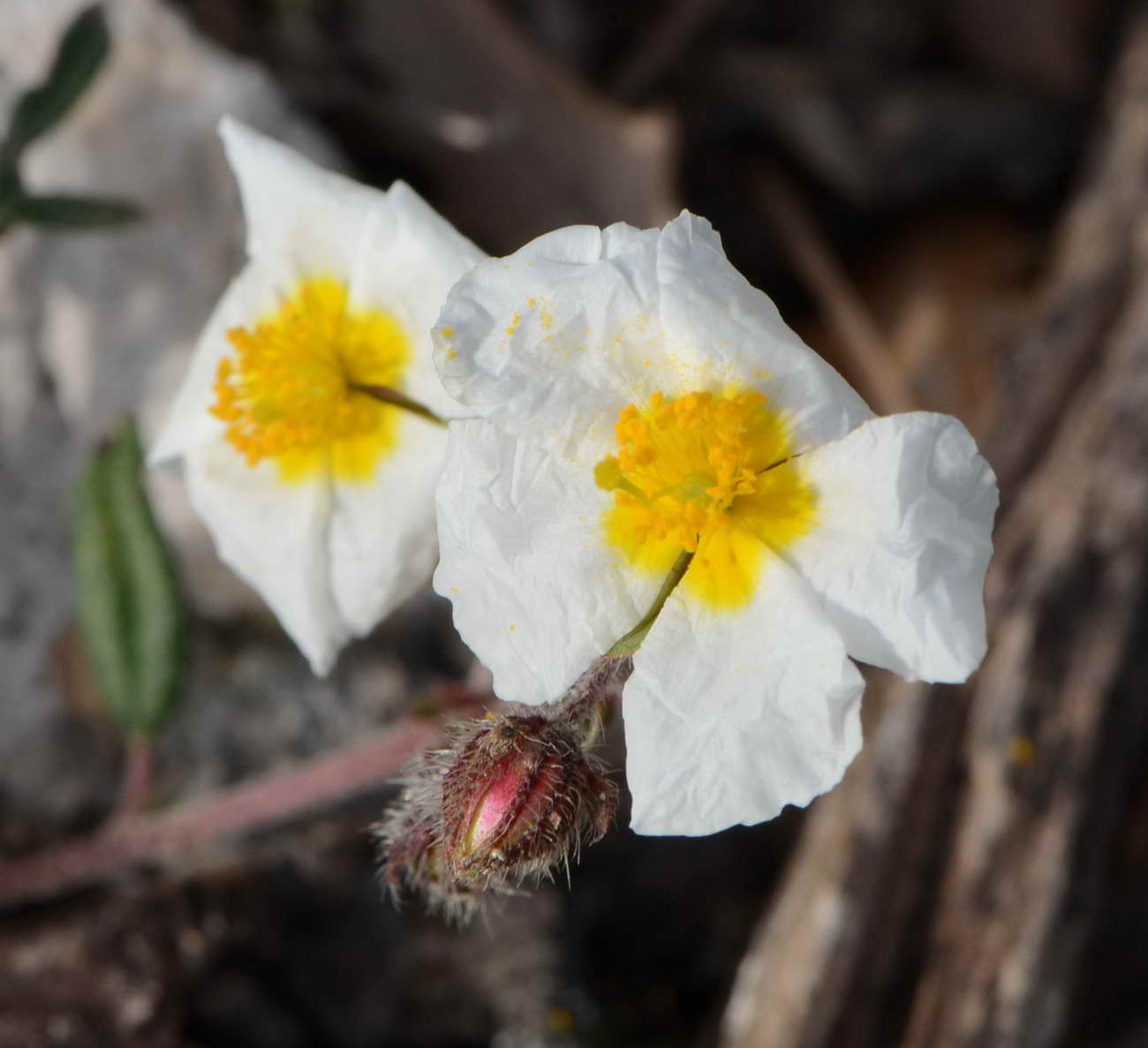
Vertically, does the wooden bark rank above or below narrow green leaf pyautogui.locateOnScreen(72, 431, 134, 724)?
above

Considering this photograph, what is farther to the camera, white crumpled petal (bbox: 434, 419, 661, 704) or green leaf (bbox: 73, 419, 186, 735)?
green leaf (bbox: 73, 419, 186, 735)

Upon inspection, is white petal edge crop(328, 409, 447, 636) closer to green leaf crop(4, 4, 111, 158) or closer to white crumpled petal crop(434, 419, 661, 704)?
white crumpled petal crop(434, 419, 661, 704)

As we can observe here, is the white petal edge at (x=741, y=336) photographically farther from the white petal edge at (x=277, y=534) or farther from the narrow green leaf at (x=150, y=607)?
the narrow green leaf at (x=150, y=607)

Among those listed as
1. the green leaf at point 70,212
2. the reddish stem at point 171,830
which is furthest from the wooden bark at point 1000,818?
the green leaf at point 70,212

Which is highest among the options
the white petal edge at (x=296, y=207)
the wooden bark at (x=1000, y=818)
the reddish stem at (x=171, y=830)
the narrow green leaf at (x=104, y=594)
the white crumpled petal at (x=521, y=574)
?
the white crumpled petal at (x=521, y=574)

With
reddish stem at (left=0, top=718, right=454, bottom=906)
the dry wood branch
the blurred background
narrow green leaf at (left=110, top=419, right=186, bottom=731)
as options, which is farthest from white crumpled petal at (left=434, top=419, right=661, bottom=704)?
the dry wood branch

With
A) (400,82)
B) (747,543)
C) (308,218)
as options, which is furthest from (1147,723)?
(400,82)
